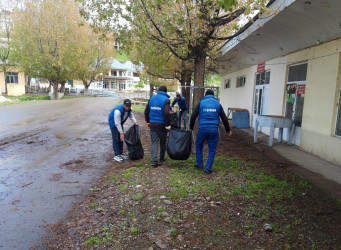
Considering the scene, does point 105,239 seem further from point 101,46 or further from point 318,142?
point 101,46

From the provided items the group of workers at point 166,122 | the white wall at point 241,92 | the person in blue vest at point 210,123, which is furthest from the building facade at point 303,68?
the person in blue vest at point 210,123

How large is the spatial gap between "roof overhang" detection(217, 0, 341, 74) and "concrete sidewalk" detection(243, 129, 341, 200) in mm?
3289

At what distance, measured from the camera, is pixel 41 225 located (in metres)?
3.66

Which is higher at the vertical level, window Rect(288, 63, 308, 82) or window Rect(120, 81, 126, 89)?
window Rect(120, 81, 126, 89)

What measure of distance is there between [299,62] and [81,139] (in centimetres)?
807

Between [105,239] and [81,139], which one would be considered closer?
[105,239]

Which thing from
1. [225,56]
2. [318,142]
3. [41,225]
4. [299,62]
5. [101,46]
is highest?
[101,46]

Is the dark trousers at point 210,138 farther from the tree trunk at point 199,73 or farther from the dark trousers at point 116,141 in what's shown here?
the tree trunk at point 199,73

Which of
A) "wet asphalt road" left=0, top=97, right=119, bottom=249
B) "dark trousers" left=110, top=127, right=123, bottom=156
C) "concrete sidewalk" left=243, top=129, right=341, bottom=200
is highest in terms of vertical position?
"dark trousers" left=110, top=127, right=123, bottom=156

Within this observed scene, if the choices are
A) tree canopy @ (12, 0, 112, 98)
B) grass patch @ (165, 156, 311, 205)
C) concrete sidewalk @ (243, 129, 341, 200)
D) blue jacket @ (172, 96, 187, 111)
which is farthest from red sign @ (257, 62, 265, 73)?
tree canopy @ (12, 0, 112, 98)

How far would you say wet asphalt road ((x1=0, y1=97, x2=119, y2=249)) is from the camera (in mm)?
3688

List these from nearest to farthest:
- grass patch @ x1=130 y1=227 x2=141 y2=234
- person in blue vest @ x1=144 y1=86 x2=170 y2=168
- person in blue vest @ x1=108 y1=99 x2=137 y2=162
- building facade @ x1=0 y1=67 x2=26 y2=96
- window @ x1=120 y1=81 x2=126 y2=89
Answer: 1. grass patch @ x1=130 y1=227 x2=141 y2=234
2. person in blue vest @ x1=144 y1=86 x2=170 y2=168
3. person in blue vest @ x1=108 y1=99 x2=137 y2=162
4. building facade @ x1=0 y1=67 x2=26 y2=96
5. window @ x1=120 y1=81 x2=126 y2=89

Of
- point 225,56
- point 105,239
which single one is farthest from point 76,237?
point 225,56

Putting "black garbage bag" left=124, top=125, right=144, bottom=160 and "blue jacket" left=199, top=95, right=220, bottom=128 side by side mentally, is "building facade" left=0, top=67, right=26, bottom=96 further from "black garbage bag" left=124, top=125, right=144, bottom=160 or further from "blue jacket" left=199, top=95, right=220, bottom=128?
"blue jacket" left=199, top=95, right=220, bottom=128
